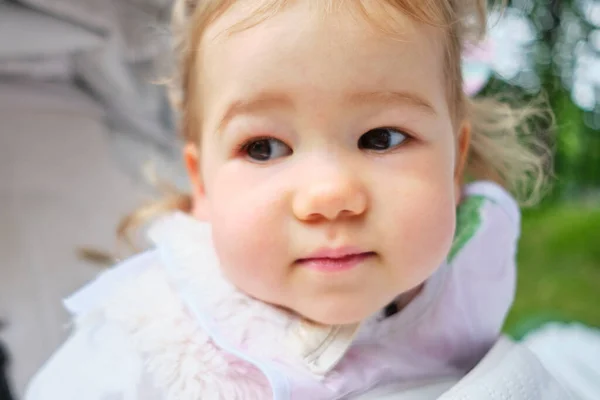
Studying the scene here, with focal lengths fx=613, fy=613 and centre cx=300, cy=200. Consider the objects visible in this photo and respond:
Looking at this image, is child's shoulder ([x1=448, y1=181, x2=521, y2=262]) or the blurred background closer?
child's shoulder ([x1=448, y1=181, x2=521, y2=262])

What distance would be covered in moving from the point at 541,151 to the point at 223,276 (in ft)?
2.17

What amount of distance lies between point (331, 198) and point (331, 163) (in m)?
0.04

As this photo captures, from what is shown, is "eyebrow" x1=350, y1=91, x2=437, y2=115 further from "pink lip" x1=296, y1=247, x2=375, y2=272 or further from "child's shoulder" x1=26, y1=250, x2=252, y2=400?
"child's shoulder" x1=26, y1=250, x2=252, y2=400

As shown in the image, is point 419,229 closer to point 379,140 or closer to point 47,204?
point 379,140

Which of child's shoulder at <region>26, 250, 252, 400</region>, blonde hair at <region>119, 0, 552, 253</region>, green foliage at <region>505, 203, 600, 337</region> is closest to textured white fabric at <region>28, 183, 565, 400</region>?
child's shoulder at <region>26, 250, 252, 400</region>

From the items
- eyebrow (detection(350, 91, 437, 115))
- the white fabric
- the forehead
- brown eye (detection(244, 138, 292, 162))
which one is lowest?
the white fabric

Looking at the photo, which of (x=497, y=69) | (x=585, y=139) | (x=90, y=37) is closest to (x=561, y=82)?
(x=585, y=139)

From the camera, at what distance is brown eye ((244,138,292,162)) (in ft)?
1.79

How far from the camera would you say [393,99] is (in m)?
0.53

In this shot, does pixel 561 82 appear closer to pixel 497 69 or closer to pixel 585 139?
pixel 585 139

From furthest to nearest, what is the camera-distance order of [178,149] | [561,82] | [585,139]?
[585,139]
[561,82]
[178,149]

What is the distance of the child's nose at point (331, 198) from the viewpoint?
19.2 inches

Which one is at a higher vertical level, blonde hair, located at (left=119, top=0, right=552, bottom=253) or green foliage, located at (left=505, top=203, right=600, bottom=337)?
blonde hair, located at (left=119, top=0, right=552, bottom=253)

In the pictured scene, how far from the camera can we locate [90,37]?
0.94 metres
